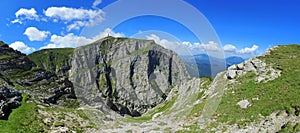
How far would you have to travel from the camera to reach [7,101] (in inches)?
1750

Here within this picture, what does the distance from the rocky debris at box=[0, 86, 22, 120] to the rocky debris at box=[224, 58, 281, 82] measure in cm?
4516

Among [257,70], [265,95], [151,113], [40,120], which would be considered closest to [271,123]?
[265,95]

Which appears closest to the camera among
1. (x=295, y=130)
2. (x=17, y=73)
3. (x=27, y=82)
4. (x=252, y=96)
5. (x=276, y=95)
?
(x=295, y=130)

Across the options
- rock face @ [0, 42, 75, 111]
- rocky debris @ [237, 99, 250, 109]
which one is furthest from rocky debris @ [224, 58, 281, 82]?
rock face @ [0, 42, 75, 111]

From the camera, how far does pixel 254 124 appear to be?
117 ft

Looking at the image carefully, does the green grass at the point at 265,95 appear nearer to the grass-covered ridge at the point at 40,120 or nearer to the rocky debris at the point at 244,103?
the rocky debris at the point at 244,103

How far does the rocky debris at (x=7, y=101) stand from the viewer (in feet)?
134

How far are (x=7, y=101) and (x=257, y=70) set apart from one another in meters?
49.1

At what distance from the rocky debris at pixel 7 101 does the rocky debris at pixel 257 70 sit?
45162 millimetres

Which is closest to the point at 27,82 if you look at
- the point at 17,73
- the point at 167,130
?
the point at 17,73

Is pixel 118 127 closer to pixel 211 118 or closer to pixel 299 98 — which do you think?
pixel 211 118

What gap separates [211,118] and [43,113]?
97.0 ft

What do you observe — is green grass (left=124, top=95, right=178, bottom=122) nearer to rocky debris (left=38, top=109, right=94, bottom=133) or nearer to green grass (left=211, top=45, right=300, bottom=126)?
rocky debris (left=38, top=109, right=94, bottom=133)

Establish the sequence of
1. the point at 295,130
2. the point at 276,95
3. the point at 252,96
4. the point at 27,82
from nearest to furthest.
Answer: the point at 295,130
the point at 276,95
the point at 252,96
the point at 27,82
